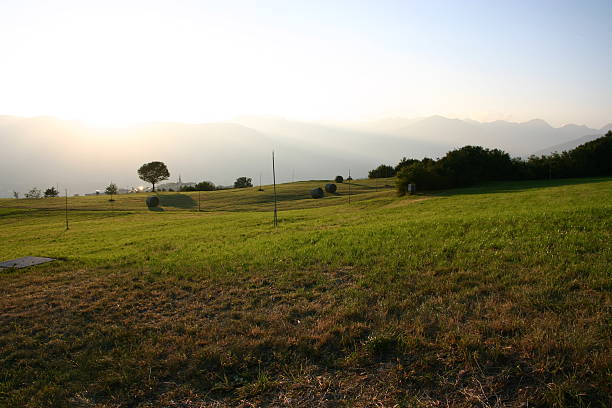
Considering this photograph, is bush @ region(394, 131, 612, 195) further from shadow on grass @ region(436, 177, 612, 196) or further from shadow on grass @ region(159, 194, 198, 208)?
shadow on grass @ region(159, 194, 198, 208)

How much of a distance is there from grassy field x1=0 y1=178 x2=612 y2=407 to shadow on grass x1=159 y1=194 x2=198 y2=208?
49.3 m

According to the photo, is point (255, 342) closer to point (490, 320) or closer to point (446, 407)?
point (446, 407)

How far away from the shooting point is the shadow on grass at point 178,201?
191 ft

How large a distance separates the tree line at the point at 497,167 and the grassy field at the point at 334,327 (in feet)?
120

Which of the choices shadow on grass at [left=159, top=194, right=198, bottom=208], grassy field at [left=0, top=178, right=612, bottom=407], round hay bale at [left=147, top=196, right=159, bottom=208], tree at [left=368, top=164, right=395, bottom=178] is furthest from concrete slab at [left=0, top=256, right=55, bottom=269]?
tree at [left=368, top=164, right=395, bottom=178]

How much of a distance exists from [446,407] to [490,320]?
6.68 ft

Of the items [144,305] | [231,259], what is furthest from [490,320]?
[231,259]

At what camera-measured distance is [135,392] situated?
4316 millimetres

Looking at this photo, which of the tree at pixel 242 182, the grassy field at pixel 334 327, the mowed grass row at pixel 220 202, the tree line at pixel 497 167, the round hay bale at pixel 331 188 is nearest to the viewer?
the grassy field at pixel 334 327

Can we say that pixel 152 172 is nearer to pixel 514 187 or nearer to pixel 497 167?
pixel 497 167

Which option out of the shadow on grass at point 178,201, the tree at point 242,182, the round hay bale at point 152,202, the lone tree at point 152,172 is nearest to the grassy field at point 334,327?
the round hay bale at point 152,202

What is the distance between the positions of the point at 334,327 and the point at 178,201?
6147 centimetres

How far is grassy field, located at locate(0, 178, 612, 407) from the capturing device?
13.4 feet

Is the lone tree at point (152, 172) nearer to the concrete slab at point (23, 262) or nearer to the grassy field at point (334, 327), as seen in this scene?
the concrete slab at point (23, 262)
